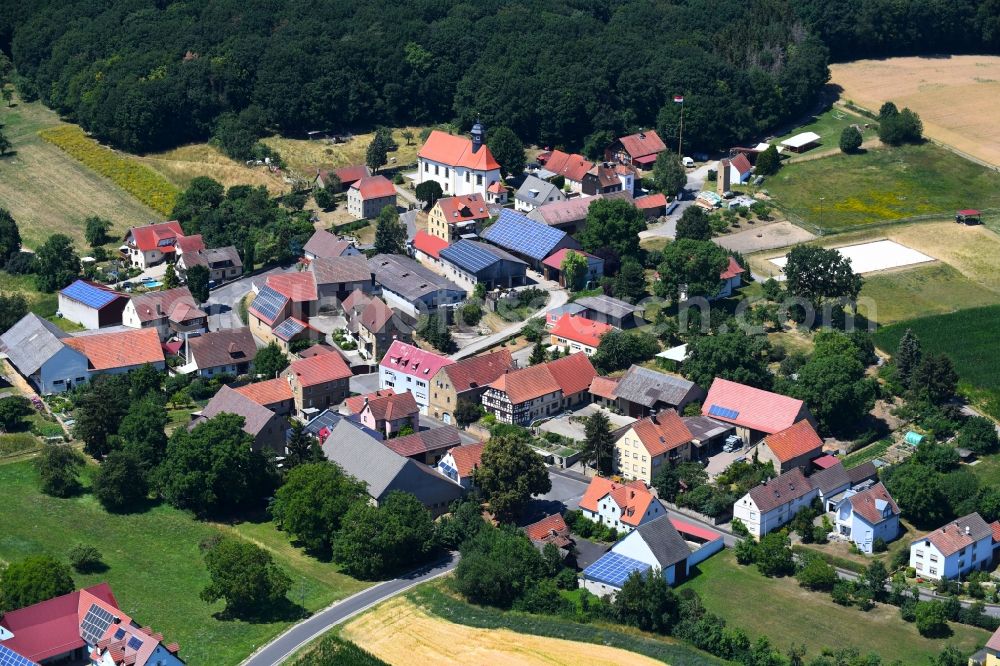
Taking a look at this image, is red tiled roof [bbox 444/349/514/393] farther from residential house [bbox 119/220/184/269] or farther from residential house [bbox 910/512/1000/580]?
residential house [bbox 119/220/184/269]

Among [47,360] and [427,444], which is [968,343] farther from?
[47,360]

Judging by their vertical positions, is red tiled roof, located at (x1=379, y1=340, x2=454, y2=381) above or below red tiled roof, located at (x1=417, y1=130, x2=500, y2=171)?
below

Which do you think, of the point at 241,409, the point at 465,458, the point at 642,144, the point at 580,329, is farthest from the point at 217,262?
the point at 642,144

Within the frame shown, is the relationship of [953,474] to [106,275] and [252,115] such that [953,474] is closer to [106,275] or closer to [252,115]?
[106,275]

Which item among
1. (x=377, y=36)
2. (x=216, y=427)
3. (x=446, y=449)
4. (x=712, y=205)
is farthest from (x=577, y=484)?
(x=377, y=36)

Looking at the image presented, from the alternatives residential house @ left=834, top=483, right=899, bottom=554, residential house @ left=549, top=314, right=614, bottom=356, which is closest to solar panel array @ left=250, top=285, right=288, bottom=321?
residential house @ left=549, top=314, right=614, bottom=356

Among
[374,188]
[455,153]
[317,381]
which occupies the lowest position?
[317,381]

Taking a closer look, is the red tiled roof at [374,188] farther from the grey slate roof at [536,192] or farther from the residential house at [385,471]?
the residential house at [385,471]
